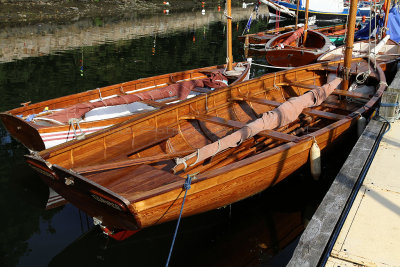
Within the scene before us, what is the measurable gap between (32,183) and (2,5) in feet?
130

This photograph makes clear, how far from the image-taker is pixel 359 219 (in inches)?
213

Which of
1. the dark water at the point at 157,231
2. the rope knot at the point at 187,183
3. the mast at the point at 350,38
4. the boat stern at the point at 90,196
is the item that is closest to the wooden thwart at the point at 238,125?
the dark water at the point at 157,231

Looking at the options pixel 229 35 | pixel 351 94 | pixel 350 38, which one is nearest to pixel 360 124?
pixel 351 94

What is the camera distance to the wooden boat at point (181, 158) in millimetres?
5730

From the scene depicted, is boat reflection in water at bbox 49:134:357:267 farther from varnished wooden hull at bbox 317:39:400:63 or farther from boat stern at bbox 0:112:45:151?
varnished wooden hull at bbox 317:39:400:63

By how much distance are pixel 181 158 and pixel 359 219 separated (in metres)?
3.25

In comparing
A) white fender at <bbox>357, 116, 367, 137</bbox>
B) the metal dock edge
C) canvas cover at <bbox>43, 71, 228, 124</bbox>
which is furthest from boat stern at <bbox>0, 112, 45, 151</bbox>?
white fender at <bbox>357, 116, 367, 137</bbox>

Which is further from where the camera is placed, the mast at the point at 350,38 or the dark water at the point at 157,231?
the mast at the point at 350,38

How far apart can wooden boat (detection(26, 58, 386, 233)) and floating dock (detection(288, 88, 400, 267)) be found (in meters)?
1.43

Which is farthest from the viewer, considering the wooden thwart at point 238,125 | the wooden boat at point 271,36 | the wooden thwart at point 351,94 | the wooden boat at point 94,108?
the wooden boat at point 271,36

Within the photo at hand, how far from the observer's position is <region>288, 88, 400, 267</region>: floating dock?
15.6ft

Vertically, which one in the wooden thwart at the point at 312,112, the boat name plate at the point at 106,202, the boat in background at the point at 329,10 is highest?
the boat in background at the point at 329,10

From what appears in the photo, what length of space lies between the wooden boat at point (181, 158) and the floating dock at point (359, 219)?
4.71 feet

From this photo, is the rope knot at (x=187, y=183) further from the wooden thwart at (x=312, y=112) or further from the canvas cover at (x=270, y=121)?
the wooden thwart at (x=312, y=112)
